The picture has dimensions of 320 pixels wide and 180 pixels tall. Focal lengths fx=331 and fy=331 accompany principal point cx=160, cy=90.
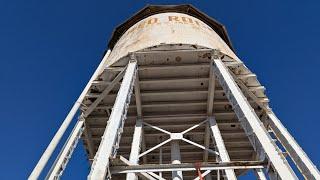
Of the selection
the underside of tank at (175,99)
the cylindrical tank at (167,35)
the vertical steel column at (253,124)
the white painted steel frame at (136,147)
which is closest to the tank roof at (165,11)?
the cylindrical tank at (167,35)

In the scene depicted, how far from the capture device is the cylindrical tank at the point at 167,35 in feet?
32.6

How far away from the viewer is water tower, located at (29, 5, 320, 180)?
823 cm

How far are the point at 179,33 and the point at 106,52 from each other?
14.2ft

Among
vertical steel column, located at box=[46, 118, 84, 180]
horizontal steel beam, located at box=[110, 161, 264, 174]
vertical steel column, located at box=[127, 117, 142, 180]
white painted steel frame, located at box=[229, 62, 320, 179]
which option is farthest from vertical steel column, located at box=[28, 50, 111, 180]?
white painted steel frame, located at box=[229, 62, 320, 179]

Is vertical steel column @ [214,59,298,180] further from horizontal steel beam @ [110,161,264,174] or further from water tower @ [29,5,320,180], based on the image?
horizontal steel beam @ [110,161,264,174]

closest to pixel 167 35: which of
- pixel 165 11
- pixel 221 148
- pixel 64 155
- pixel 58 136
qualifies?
pixel 165 11

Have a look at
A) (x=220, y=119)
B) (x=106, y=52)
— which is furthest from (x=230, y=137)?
(x=106, y=52)

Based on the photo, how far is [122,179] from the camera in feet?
42.8

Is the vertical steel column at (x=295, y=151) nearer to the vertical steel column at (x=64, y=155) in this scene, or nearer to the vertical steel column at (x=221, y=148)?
the vertical steel column at (x=221, y=148)

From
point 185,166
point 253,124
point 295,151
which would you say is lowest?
point 185,166

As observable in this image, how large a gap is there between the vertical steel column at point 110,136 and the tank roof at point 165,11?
469cm

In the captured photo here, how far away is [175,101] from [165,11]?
371 centimetres

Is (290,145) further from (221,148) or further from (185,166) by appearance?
(185,166)

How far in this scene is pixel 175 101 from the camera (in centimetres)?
1152
